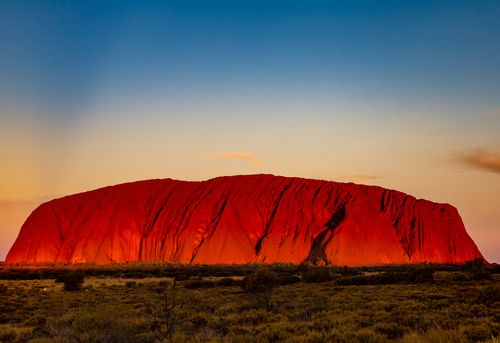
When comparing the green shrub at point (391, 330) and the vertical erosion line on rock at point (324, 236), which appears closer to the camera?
the green shrub at point (391, 330)

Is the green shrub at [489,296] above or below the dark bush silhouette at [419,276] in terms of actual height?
above

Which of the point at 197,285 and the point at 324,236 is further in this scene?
the point at 324,236

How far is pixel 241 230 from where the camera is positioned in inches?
2697

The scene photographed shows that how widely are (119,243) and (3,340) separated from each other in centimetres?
6302

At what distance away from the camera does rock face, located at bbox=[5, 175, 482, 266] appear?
65.1m

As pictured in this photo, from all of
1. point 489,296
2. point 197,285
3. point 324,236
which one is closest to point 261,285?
point 489,296

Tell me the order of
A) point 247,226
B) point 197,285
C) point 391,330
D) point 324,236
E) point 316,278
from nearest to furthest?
point 391,330
point 197,285
point 316,278
point 324,236
point 247,226

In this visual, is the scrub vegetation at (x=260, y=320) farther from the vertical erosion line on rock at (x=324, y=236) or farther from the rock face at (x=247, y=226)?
the rock face at (x=247, y=226)

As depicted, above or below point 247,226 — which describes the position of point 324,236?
below

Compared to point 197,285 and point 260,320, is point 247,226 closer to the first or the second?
point 197,285

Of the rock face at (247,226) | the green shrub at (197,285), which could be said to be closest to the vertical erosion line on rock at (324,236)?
the rock face at (247,226)

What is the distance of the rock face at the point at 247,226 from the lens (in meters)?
65.1

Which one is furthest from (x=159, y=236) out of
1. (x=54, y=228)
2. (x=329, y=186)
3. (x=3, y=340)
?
(x=3, y=340)

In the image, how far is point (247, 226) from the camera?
6975 cm
